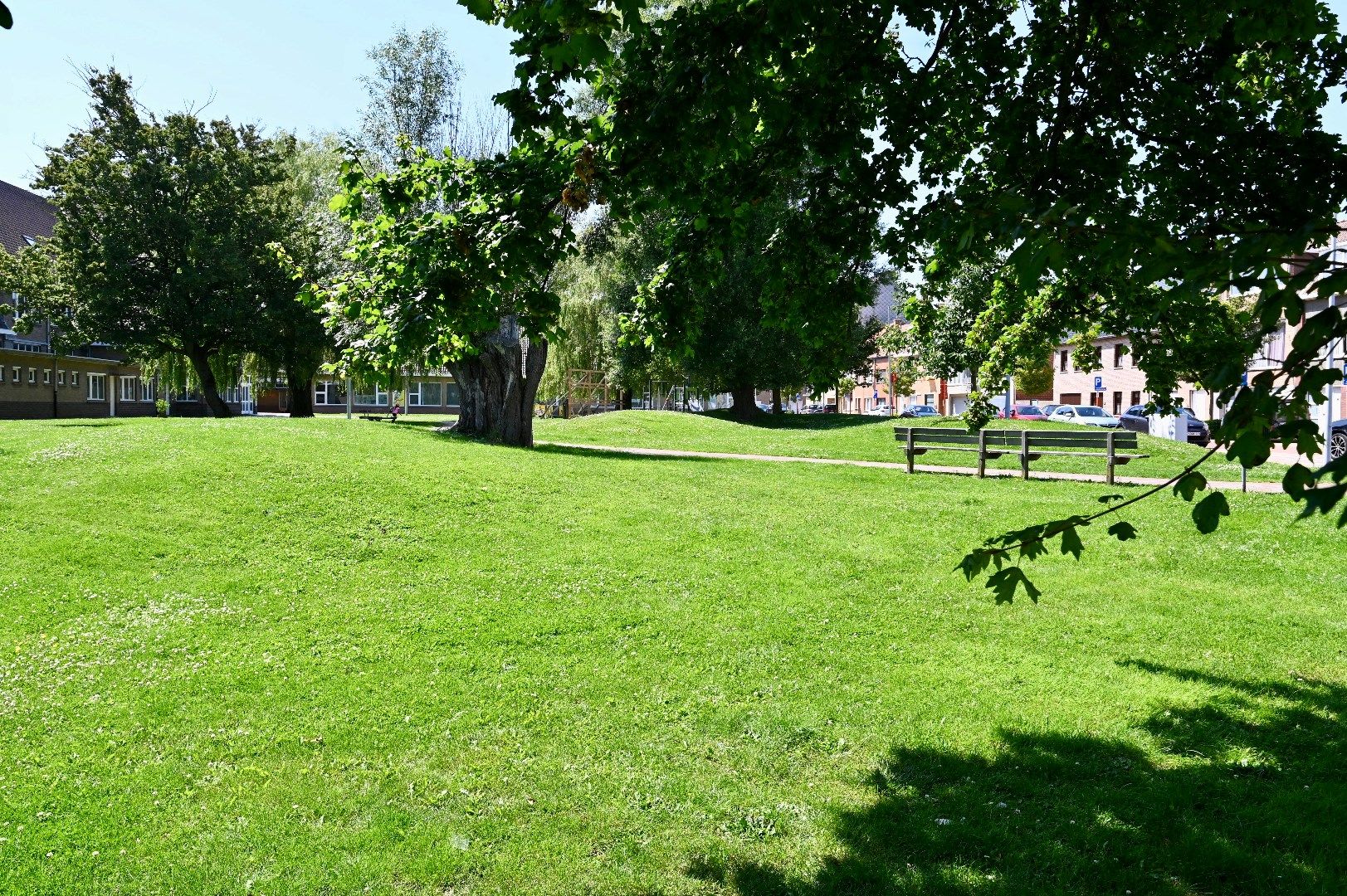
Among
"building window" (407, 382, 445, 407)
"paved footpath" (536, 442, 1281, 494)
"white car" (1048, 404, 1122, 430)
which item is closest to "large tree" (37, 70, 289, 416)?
"paved footpath" (536, 442, 1281, 494)

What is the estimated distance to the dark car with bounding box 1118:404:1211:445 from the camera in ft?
112

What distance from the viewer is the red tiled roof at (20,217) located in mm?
45031

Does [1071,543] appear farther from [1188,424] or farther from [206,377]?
[1188,424]

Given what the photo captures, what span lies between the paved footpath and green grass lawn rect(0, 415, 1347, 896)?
5.35m

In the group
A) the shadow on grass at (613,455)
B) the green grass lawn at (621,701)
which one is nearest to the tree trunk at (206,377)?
the shadow on grass at (613,455)

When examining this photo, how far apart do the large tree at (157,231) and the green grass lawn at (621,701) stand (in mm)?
20506

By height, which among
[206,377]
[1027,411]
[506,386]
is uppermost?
[206,377]

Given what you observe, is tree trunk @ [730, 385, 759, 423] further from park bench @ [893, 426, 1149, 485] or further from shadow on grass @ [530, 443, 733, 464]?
park bench @ [893, 426, 1149, 485]

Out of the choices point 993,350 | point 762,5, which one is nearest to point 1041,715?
point 762,5

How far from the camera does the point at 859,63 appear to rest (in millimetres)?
6000

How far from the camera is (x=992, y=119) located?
6.95 metres

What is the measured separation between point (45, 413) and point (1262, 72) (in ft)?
168

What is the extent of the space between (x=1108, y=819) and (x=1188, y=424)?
34330mm

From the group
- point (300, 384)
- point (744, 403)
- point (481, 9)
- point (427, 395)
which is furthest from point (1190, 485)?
point (427, 395)
